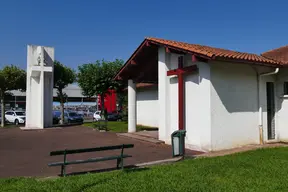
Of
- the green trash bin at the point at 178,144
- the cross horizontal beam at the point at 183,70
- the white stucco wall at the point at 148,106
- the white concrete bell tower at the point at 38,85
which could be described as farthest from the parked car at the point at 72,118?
the green trash bin at the point at 178,144

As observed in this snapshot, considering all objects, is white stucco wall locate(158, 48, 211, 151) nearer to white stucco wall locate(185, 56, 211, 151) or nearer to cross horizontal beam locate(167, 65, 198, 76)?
white stucco wall locate(185, 56, 211, 151)

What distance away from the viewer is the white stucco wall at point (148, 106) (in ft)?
75.2

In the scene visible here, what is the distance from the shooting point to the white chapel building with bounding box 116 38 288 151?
1057 cm

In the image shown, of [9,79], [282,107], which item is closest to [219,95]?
[282,107]

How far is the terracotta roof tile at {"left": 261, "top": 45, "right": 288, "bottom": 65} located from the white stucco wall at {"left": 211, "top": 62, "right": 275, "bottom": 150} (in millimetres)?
1120

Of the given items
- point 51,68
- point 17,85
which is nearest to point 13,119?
point 17,85

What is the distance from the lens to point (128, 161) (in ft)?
29.7

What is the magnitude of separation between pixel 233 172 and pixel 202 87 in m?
4.45

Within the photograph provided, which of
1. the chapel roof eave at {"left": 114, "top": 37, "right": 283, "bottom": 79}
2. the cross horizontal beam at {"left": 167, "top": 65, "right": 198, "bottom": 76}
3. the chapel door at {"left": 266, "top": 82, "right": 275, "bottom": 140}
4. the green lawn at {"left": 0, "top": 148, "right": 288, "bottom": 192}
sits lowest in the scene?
the green lawn at {"left": 0, "top": 148, "right": 288, "bottom": 192}

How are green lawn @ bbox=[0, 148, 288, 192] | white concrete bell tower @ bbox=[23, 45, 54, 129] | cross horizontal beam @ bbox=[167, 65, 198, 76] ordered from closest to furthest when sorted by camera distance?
green lawn @ bbox=[0, 148, 288, 192]
cross horizontal beam @ bbox=[167, 65, 198, 76]
white concrete bell tower @ bbox=[23, 45, 54, 129]

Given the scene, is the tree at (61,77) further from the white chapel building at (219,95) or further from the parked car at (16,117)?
the white chapel building at (219,95)

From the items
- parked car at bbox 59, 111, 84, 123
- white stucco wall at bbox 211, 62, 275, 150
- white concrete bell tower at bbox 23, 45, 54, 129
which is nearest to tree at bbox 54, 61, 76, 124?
parked car at bbox 59, 111, 84, 123

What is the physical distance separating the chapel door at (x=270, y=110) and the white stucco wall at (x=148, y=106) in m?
10.8

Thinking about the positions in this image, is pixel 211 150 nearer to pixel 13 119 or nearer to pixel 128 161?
pixel 128 161
